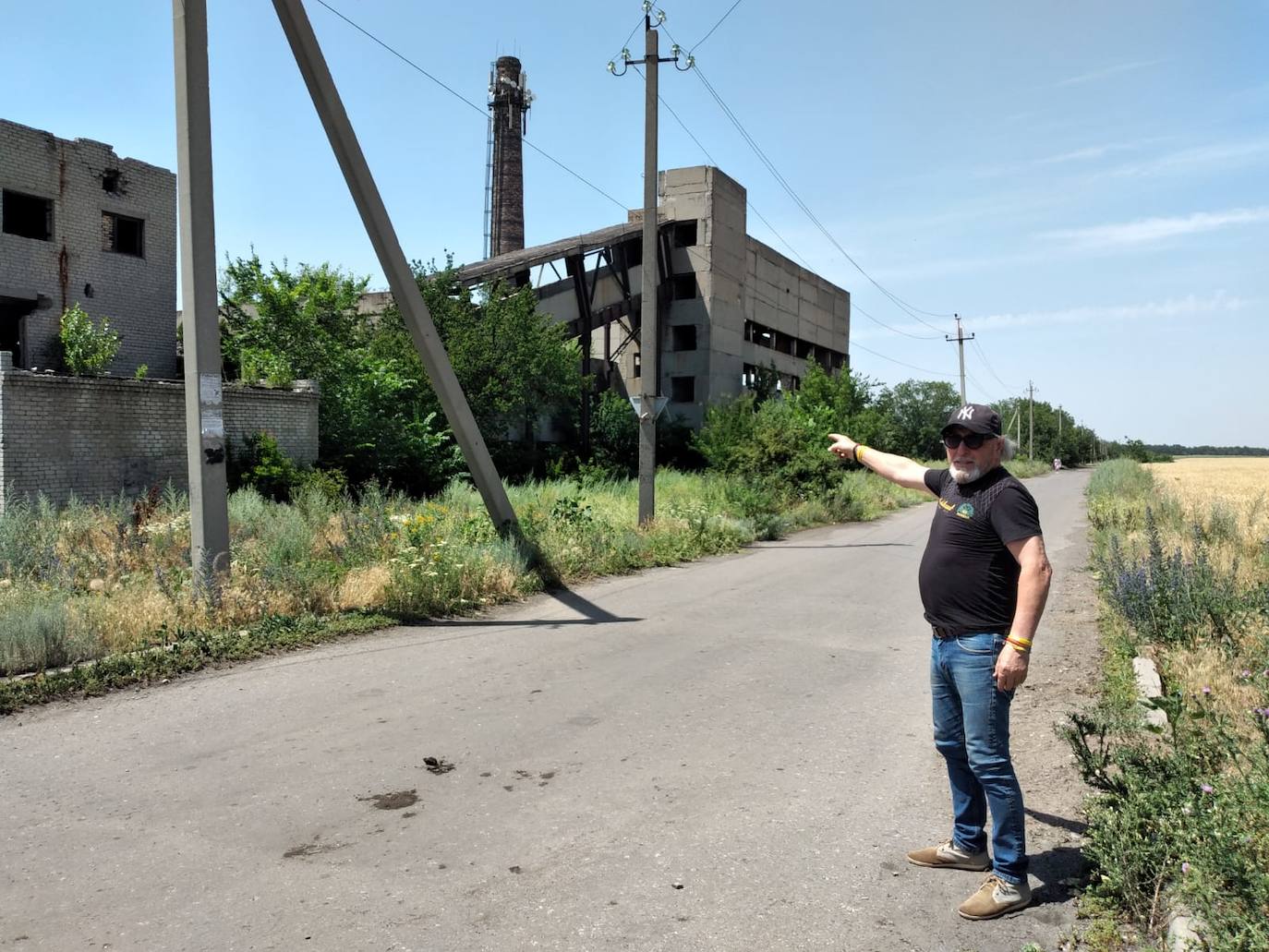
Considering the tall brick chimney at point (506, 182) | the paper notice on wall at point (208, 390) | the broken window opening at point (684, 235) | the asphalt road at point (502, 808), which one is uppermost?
the tall brick chimney at point (506, 182)

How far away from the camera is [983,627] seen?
3803 mm

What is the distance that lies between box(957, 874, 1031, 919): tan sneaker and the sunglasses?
180 cm

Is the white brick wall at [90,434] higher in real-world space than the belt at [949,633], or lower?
higher

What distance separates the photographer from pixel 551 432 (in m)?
37.4

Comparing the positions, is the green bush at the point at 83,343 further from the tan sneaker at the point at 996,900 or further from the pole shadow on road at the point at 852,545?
the tan sneaker at the point at 996,900

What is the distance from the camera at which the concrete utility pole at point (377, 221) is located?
9.61 metres

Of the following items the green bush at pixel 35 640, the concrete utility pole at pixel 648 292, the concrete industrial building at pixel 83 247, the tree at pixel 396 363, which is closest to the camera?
the green bush at pixel 35 640

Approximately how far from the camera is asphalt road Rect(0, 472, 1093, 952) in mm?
3580

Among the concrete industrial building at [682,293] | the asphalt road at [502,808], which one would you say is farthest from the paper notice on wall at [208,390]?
the concrete industrial building at [682,293]

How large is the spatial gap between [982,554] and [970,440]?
0.49 metres

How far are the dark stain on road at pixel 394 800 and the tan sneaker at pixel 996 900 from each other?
2695 mm

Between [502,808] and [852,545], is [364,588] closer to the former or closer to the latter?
[502,808]

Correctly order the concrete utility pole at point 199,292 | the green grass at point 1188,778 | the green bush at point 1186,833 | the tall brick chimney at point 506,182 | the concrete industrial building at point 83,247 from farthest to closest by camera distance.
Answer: the tall brick chimney at point 506,182
the concrete industrial building at point 83,247
the concrete utility pole at point 199,292
the green grass at point 1188,778
the green bush at point 1186,833

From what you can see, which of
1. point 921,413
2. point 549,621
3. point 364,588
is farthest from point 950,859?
point 921,413
